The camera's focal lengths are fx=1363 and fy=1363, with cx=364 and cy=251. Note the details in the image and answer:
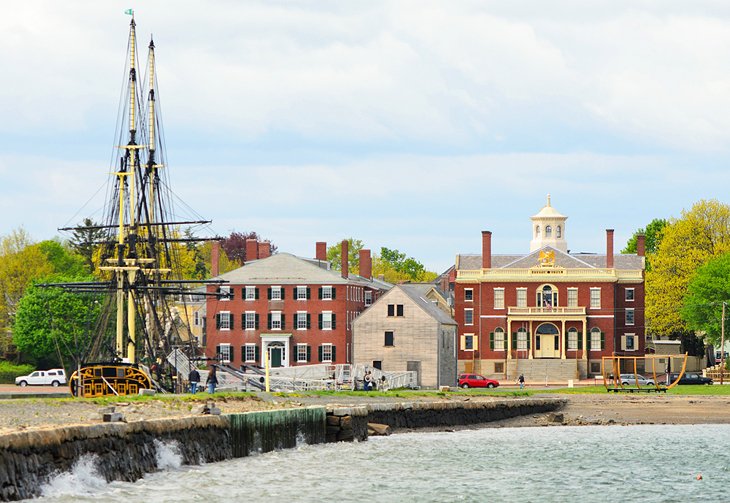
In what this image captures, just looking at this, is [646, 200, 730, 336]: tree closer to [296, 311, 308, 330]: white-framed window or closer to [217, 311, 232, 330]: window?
[296, 311, 308, 330]: white-framed window

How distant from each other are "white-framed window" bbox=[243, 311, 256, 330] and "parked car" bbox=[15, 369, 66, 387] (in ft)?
61.2

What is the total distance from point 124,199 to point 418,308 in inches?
1053

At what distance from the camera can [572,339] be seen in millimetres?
113375

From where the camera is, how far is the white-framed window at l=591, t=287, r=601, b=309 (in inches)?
4481

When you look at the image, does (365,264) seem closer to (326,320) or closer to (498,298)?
(326,320)

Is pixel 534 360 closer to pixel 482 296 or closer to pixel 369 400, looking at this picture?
pixel 482 296

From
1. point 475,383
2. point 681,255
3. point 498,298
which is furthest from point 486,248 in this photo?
point 475,383

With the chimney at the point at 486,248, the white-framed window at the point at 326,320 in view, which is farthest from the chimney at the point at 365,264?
the white-framed window at the point at 326,320

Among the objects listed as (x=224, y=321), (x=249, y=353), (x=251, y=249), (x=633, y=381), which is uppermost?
(x=251, y=249)

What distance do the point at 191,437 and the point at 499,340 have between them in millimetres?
78511

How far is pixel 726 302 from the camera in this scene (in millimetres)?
102188

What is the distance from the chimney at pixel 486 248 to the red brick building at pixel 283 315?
13.4 m

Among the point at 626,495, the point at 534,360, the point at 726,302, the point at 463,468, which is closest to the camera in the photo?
the point at 626,495

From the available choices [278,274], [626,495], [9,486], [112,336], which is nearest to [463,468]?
[626,495]
